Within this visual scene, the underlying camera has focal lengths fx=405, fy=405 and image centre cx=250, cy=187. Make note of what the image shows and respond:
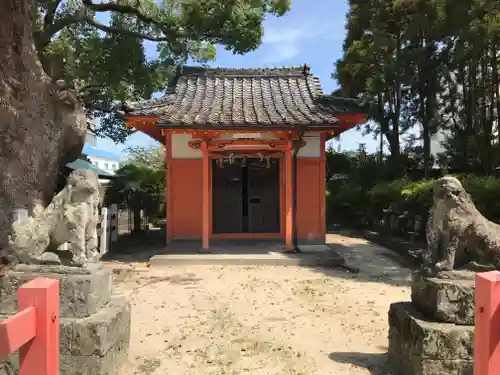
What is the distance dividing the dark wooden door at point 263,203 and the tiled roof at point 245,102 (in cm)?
171

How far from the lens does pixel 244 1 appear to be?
1100 centimetres

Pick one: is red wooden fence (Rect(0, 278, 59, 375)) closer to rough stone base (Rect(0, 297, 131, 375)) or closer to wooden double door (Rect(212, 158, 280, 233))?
rough stone base (Rect(0, 297, 131, 375))

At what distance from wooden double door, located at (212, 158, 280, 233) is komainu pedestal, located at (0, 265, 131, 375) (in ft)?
24.6

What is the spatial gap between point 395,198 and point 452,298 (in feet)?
31.0

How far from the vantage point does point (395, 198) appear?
1241 cm

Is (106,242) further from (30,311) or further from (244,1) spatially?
(30,311)

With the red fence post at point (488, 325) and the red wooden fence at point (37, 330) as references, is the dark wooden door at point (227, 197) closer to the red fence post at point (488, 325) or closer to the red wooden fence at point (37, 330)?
the red fence post at point (488, 325)

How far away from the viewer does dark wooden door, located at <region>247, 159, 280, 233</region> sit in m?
11.4

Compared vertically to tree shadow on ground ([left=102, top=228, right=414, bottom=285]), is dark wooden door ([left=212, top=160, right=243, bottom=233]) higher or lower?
higher

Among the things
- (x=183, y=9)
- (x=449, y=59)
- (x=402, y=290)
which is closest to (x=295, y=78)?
(x=183, y=9)

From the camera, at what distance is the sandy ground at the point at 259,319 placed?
3973mm

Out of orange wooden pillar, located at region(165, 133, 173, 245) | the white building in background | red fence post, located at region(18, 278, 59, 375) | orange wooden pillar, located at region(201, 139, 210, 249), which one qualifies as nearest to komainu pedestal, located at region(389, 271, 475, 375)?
red fence post, located at region(18, 278, 59, 375)

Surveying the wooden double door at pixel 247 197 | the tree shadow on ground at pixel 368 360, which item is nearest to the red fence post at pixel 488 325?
the tree shadow on ground at pixel 368 360

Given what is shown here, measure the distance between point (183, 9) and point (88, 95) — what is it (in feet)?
15.6
